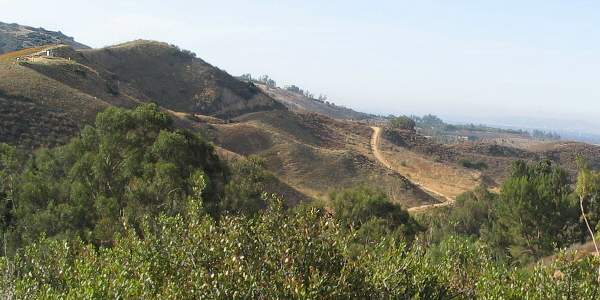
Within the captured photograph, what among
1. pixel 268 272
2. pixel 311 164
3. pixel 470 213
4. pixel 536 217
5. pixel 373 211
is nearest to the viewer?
pixel 268 272

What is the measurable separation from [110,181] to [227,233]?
72.0 ft

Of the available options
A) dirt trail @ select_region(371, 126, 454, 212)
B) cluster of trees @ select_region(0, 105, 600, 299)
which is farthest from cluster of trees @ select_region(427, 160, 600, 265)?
dirt trail @ select_region(371, 126, 454, 212)

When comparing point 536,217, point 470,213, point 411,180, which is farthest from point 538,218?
point 411,180

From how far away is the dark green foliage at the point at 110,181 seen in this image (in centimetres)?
2783

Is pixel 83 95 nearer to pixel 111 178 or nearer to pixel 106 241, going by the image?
pixel 111 178

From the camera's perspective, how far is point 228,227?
37.1 ft

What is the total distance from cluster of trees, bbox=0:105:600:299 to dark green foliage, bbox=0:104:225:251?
0.29 feet

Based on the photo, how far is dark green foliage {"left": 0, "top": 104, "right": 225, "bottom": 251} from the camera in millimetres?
27828

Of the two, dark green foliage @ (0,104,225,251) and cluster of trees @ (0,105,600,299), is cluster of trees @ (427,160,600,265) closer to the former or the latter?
cluster of trees @ (0,105,600,299)

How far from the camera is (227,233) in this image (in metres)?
11.2

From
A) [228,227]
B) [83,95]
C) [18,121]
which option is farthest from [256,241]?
[83,95]

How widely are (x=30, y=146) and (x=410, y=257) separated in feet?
168

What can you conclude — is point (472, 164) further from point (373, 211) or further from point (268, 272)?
point (268, 272)

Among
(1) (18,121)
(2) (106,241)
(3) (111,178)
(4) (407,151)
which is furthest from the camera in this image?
(4) (407,151)
